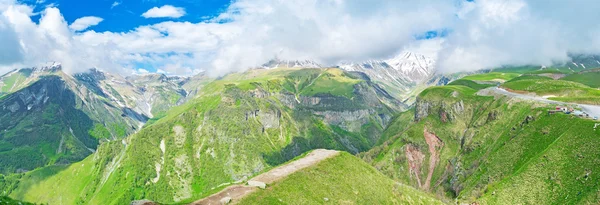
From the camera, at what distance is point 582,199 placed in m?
102

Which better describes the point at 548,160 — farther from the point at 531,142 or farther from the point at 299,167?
the point at 299,167

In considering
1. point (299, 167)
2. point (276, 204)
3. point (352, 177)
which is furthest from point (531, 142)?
point (276, 204)

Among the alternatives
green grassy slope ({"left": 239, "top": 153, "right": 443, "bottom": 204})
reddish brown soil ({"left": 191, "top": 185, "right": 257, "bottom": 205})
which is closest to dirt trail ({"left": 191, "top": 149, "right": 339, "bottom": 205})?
reddish brown soil ({"left": 191, "top": 185, "right": 257, "bottom": 205})

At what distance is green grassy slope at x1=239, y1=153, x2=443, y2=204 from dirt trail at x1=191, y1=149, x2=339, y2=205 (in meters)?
2.62

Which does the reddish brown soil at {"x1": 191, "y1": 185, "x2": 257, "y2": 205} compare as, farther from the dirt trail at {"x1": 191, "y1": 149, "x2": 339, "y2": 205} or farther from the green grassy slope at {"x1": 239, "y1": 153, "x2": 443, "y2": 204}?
the green grassy slope at {"x1": 239, "y1": 153, "x2": 443, "y2": 204}

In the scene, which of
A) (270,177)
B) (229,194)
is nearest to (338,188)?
(270,177)

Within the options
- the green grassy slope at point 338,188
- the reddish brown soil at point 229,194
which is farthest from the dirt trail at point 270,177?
the green grassy slope at point 338,188

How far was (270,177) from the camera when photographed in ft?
382

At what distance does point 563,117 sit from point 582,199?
68.6 metres

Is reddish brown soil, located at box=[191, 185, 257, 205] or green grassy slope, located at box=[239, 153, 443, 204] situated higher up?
reddish brown soil, located at box=[191, 185, 257, 205]

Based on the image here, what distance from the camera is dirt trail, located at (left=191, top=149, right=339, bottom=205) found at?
90.2 meters

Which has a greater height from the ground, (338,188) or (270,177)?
(270,177)

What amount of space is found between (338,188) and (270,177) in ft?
82.6

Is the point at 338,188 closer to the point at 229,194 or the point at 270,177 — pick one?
the point at 270,177
